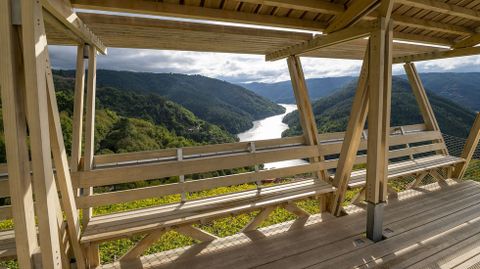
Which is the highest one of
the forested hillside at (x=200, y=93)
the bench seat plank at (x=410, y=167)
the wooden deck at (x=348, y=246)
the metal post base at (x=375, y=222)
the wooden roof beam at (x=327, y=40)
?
the forested hillside at (x=200, y=93)

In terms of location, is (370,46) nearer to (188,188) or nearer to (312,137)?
(312,137)

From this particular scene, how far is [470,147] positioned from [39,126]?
19.8 feet

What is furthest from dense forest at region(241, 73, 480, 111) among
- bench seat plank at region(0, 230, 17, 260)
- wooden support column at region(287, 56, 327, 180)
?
bench seat plank at region(0, 230, 17, 260)

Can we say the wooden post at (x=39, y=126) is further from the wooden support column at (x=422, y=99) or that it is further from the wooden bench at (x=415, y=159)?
the wooden support column at (x=422, y=99)

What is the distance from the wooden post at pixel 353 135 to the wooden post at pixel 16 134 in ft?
A: 9.33

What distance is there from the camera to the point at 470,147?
14.9 feet

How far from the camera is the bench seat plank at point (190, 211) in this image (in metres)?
2.25

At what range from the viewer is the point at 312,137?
144 inches

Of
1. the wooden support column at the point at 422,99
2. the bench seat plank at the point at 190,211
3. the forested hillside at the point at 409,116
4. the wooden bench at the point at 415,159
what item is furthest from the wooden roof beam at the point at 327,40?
the forested hillside at the point at 409,116

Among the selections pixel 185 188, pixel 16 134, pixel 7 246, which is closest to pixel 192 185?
pixel 185 188

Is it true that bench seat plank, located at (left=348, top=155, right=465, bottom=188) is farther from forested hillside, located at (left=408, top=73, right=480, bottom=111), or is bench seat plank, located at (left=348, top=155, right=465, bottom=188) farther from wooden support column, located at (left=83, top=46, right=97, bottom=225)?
forested hillside, located at (left=408, top=73, right=480, bottom=111)

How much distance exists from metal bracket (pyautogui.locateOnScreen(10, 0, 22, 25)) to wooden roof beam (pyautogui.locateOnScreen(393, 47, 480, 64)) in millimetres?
5432

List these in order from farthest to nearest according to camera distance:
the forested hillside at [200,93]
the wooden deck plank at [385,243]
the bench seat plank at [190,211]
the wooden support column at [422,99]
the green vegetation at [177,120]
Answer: the forested hillside at [200,93], the green vegetation at [177,120], the wooden support column at [422,99], the wooden deck plank at [385,243], the bench seat plank at [190,211]

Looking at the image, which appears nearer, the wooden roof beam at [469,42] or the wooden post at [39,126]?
the wooden post at [39,126]
